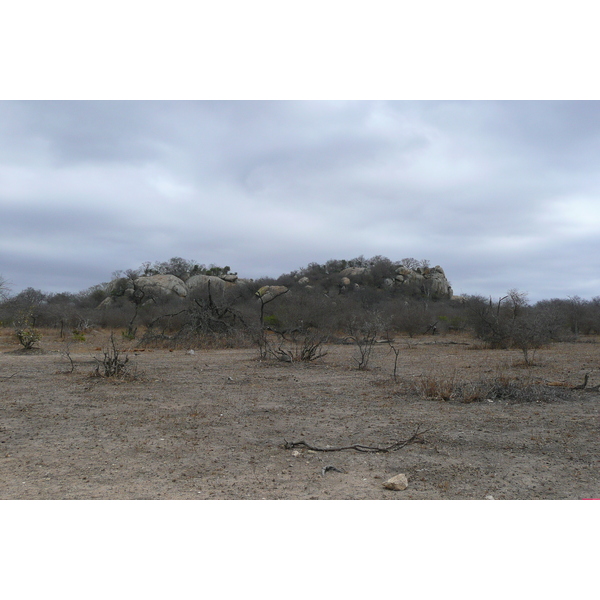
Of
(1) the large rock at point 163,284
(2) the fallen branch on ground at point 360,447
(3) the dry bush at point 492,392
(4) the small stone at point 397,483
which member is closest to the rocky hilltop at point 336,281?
(1) the large rock at point 163,284

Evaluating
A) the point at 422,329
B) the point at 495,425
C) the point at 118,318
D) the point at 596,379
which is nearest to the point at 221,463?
the point at 495,425

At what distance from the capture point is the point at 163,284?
4553 centimetres

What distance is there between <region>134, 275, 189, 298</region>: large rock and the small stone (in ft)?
134

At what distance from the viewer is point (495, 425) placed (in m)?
5.93

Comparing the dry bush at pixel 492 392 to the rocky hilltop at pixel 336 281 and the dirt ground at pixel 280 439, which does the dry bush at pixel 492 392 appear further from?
the rocky hilltop at pixel 336 281

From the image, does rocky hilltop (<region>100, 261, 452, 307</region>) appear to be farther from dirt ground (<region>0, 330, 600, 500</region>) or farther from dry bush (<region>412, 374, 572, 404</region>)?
dry bush (<region>412, 374, 572, 404</region>)

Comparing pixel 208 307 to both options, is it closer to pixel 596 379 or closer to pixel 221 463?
pixel 596 379

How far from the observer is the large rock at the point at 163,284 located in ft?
144

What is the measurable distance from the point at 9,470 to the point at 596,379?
9.59m

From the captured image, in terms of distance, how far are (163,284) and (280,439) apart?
42.1 m

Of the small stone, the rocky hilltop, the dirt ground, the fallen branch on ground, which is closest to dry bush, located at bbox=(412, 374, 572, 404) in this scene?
the dirt ground

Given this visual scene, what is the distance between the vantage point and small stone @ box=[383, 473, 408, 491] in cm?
377

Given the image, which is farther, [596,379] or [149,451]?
[596,379]

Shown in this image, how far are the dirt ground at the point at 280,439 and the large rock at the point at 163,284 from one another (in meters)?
34.6
